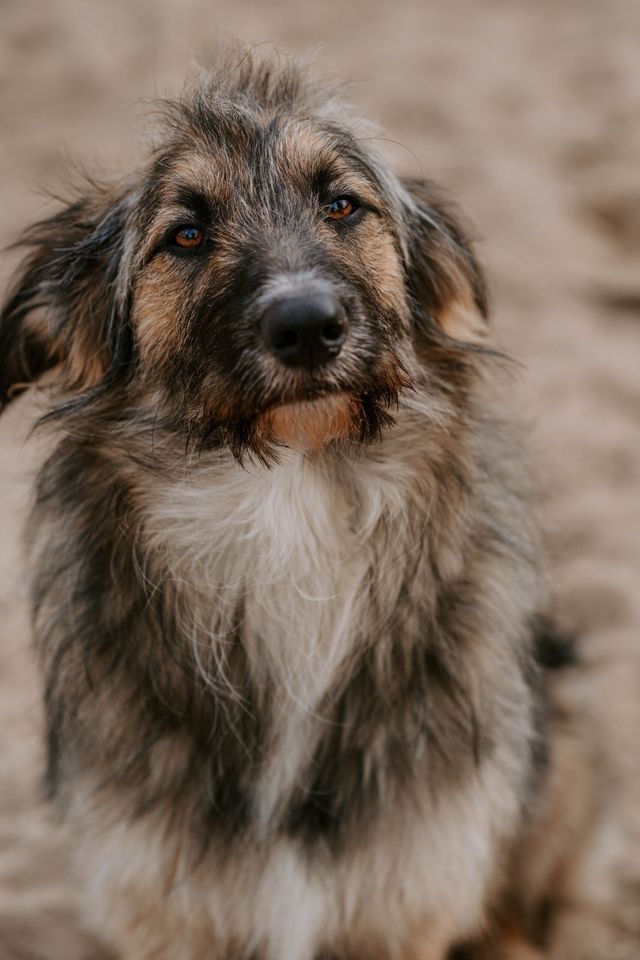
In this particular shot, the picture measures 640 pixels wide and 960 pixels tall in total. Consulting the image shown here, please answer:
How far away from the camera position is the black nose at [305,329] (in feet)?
6.33

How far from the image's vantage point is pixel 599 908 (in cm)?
282

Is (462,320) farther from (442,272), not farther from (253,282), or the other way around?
(253,282)

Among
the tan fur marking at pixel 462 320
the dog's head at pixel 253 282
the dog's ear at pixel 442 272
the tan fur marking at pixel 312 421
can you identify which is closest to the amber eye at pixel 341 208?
the dog's head at pixel 253 282

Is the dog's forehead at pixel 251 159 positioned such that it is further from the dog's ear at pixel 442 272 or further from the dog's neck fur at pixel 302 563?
the dog's neck fur at pixel 302 563

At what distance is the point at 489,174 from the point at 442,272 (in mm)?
2921

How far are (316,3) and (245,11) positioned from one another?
0.39 metres

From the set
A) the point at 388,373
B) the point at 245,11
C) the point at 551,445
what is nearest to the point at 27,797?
the point at 388,373

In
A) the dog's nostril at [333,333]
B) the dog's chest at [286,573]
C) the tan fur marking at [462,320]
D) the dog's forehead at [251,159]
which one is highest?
the dog's forehead at [251,159]

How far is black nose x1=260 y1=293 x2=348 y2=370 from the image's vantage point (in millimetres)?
1930

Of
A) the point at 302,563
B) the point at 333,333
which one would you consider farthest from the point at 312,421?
the point at 302,563

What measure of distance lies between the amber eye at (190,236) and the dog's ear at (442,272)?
0.44m

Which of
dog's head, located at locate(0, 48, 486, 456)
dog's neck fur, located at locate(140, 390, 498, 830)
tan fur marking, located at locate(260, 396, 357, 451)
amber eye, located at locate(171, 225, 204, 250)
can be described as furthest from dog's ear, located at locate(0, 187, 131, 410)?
tan fur marking, located at locate(260, 396, 357, 451)

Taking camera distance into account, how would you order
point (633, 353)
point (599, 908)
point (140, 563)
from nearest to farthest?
point (140, 563)
point (599, 908)
point (633, 353)

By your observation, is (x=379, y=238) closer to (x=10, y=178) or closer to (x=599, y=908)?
(x=599, y=908)
